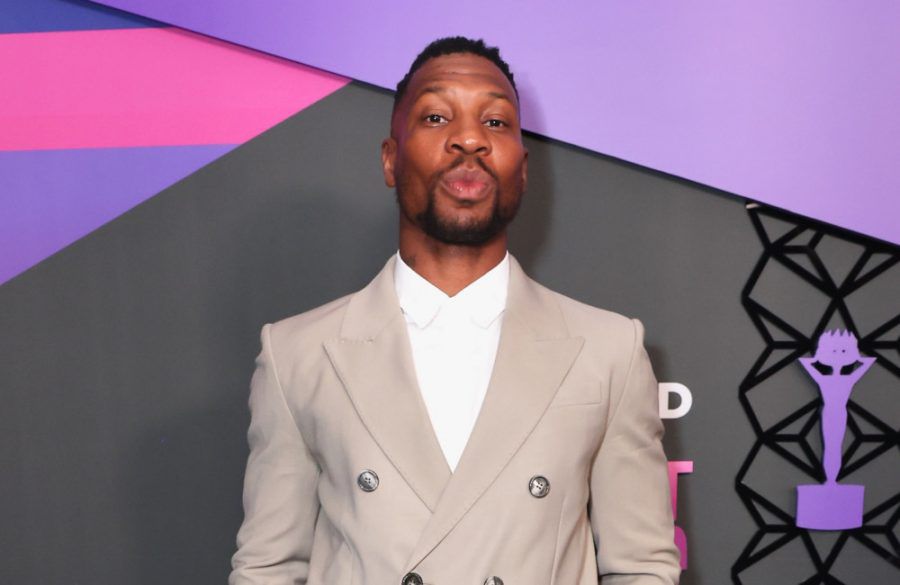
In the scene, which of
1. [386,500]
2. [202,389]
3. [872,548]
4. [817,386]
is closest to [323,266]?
[202,389]

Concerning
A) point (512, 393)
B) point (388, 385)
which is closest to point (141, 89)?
point (388, 385)

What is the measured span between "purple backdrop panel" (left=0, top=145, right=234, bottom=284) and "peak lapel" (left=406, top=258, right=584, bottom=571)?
0.71 metres

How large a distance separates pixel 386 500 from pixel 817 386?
940mm

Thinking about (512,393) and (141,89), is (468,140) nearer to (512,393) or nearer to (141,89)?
(512,393)

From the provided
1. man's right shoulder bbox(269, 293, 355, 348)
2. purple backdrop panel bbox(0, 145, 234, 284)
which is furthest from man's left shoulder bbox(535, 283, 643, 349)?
purple backdrop panel bbox(0, 145, 234, 284)

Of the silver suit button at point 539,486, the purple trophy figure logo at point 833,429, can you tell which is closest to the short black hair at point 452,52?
the silver suit button at point 539,486

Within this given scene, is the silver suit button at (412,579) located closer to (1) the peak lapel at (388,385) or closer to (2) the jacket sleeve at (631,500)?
(1) the peak lapel at (388,385)

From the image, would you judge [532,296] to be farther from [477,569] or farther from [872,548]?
[872,548]

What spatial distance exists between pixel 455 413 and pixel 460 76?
47cm

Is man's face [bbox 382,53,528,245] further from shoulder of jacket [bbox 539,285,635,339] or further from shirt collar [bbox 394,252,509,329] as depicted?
shoulder of jacket [bbox 539,285,635,339]

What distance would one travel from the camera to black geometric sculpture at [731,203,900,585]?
1.80 m

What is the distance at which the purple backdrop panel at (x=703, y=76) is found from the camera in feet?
5.65

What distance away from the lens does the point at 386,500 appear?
4.17 ft

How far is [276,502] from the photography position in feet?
4.50
